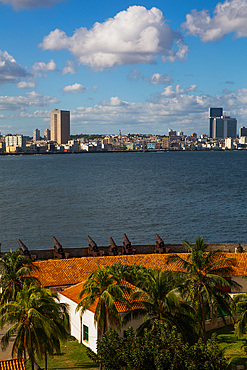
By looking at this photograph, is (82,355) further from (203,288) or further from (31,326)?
(203,288)

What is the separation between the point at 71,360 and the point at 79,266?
8.62 meters

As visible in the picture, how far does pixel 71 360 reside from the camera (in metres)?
21.0

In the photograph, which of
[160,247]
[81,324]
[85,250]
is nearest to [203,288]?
[81,324]

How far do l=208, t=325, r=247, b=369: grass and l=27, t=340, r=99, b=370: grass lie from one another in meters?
6.71

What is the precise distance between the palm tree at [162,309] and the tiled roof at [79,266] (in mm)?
8760

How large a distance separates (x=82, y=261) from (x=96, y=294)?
9962 millimetres

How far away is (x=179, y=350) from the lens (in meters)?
13.7

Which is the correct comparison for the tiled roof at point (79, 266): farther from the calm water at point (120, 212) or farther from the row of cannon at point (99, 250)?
the calm water at point (120, 212)

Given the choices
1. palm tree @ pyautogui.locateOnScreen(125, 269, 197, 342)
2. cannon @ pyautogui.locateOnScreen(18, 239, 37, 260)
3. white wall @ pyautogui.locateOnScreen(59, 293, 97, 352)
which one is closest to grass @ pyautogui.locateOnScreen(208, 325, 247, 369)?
palm tree @ pyautogui.locateOnScreen(125, 269, 197, 342)

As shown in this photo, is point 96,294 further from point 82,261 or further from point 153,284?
point 82,261

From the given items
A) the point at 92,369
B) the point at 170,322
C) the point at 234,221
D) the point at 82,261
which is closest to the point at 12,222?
the point at 234,221

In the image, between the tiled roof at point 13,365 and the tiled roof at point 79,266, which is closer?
the tiled roof at point 13,365

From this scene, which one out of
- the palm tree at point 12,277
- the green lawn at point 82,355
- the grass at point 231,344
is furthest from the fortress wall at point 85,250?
the palm tree at point 12,277

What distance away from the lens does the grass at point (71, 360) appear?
66.5 ft
